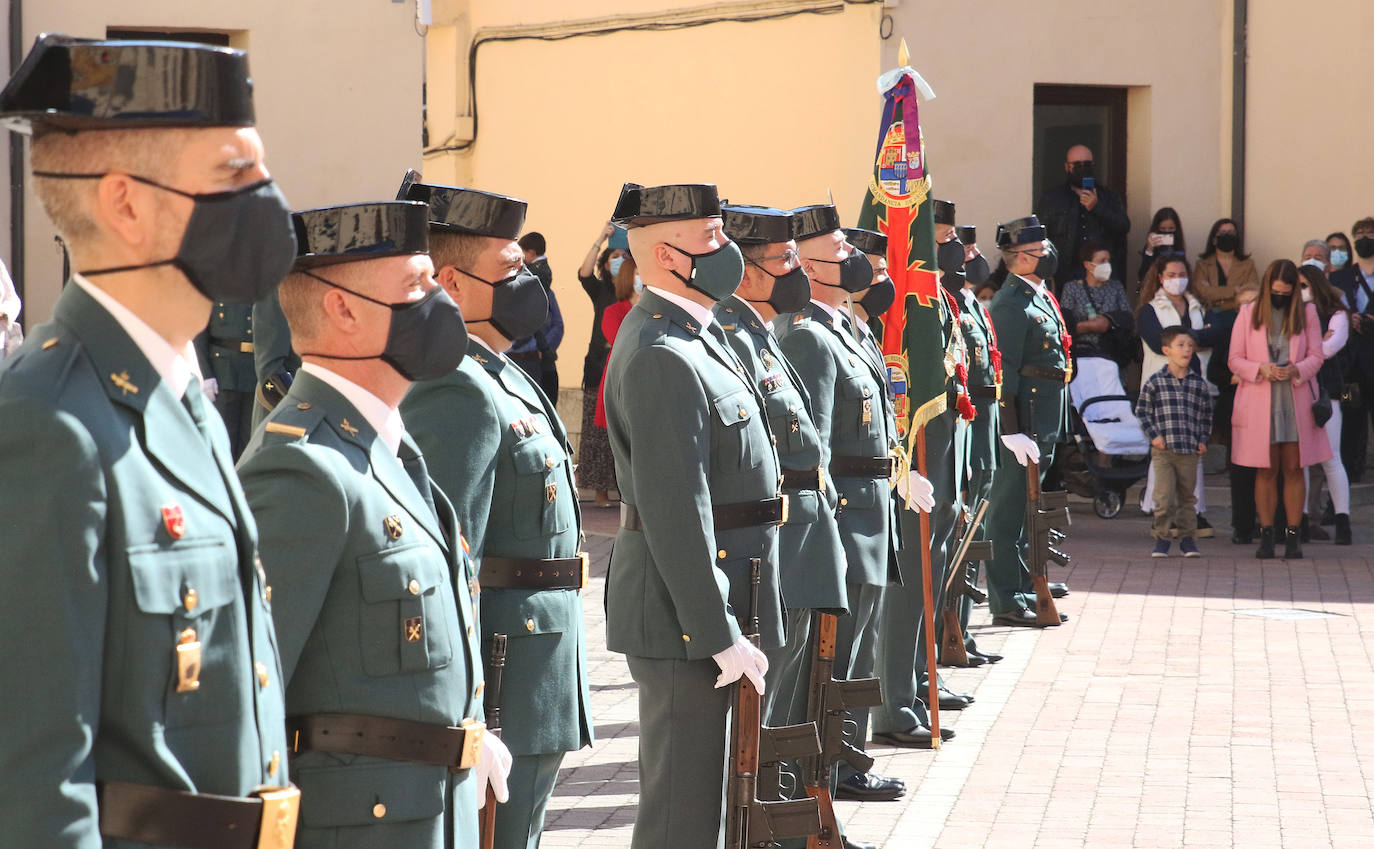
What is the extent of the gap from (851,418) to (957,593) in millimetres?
2669

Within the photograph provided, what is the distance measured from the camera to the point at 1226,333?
14.6m

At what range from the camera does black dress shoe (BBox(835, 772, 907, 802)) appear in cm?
641

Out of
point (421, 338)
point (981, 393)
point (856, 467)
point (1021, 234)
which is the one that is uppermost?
point (1021, 234)

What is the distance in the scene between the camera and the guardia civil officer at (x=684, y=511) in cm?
443

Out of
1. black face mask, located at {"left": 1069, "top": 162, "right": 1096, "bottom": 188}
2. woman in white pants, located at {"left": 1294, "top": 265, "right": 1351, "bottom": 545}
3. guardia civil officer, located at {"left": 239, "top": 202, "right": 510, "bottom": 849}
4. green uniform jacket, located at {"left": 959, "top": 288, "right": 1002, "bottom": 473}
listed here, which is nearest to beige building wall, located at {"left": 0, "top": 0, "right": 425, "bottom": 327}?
green uniform jacket, located at {"left": 959, "top": 288, "right": 1002, "bottom": 473}

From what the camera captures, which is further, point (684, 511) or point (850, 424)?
point (850, 424)

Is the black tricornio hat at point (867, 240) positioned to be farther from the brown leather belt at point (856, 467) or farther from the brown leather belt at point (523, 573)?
the brown leather belt at point (523, 573)

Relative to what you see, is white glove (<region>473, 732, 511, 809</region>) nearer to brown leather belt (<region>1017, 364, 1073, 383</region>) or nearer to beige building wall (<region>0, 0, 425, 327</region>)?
brown leather belt (<region>1017, 364, 1073, 383</region>)

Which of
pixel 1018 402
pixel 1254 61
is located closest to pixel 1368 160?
pixel 1254 61

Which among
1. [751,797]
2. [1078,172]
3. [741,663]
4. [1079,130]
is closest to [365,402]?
[741,663]

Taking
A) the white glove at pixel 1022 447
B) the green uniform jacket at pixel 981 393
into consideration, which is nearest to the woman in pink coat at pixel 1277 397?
the white glove at pixel 1022 447

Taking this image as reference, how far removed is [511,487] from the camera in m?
3.91

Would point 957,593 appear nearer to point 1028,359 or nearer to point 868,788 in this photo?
point 1028,359

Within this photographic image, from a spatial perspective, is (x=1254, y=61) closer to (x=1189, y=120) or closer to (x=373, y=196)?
(x=1189, y=120)
